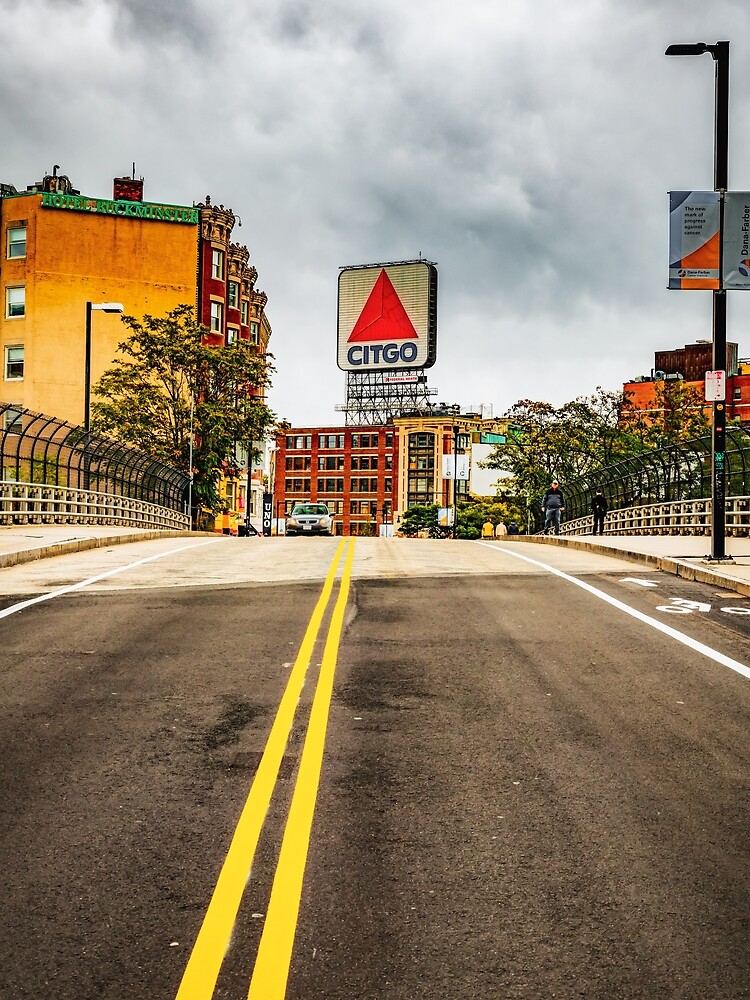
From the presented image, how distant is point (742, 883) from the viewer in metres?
4.87

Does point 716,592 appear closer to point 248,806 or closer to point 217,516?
point 248,806

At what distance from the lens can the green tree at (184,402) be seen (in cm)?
5438

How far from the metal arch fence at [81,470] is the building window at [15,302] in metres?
18.9

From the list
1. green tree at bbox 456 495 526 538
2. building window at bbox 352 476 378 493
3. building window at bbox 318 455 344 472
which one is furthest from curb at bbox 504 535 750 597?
building window at bbox 318 455 344 472

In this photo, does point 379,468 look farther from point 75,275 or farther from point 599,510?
point 599,510

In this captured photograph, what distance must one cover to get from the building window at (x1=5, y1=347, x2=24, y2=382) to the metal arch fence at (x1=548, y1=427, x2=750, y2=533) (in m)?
32.1

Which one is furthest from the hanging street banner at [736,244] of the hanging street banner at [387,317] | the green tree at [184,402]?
the hanging street banner at [387,317]

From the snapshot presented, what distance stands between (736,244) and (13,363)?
49.1m

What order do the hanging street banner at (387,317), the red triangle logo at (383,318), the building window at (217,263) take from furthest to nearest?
the red triangle logo at (383,318) < the hanging street banner at (387,317) < the building window at (217,263)

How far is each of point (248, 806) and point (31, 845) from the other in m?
1.11

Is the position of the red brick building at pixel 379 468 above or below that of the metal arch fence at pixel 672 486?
above

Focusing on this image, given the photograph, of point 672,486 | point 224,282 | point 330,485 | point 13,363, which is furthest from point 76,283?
point 330,485

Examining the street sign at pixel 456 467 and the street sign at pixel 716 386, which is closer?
the street sign at pixel 716 386

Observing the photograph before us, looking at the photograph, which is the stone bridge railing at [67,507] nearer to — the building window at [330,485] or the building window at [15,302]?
the building window at [15,302]
